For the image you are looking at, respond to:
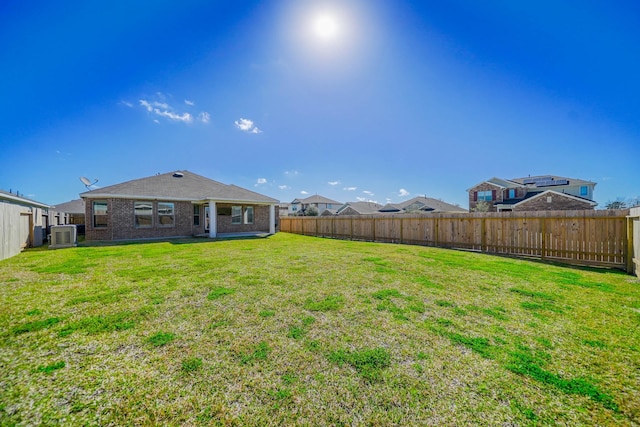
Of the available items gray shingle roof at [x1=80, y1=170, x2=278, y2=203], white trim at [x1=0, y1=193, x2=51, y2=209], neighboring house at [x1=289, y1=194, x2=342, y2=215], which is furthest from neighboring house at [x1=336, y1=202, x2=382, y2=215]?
white trim at [x1=0, y1=193, x2=51, y2=209]

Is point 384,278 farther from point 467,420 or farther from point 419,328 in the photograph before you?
point 467,420

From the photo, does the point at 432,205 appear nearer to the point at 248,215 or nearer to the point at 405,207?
the point at 405,207

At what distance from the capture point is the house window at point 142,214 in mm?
14469

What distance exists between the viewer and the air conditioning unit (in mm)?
11000

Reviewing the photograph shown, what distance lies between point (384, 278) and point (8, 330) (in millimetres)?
6443

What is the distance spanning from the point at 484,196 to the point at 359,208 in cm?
2078

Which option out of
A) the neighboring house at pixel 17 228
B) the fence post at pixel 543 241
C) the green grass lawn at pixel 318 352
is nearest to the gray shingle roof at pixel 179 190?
the neighboring house at pixel 17 228

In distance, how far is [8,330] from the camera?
10.6 feet

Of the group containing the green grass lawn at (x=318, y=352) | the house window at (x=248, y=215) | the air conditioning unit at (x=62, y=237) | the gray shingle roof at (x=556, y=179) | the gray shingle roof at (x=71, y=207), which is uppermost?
the gray shingle roof at (x=556, y=179)


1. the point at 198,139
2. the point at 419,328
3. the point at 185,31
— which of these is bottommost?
the point at 419,328

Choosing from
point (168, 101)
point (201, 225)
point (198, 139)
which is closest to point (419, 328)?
point (168, 101)

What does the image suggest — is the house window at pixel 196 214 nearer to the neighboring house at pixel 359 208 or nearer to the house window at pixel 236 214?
the house window at pixel 236 214

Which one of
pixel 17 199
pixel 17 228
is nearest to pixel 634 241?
pixel 17 228

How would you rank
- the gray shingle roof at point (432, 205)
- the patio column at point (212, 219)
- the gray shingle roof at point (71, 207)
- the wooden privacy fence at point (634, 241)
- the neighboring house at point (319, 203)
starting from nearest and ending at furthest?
the wooden privacy fence at point (634, 241) → the patio column at point (212, 219) → the gray shingle roof at point (71, 207) → the gray shingle roof at point (432, 205) → the neighboring house at point (319, 203)
